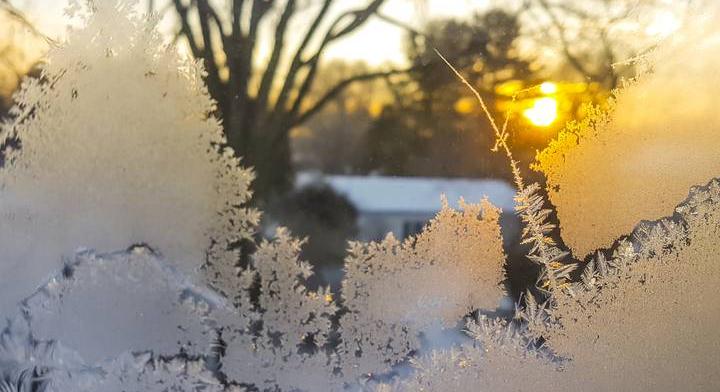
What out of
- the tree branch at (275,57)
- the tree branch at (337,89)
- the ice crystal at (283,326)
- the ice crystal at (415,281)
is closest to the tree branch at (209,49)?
the tree branch at (275,57)

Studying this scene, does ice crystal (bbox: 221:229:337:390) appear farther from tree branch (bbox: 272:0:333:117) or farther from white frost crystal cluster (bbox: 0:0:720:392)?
tree branch (bbox: 272:0:333:117)

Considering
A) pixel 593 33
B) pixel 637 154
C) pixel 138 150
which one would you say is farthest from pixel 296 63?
pixel 637 154

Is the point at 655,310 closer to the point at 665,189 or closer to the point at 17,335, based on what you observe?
the point at 665,189

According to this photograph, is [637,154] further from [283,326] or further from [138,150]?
A: [138,150]

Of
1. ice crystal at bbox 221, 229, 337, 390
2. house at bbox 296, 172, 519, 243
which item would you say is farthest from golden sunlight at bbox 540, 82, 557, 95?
ice crystal at bbox 221, 229, 337, 390

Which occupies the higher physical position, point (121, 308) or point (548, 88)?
point (548, 88)

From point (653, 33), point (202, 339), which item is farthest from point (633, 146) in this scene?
point (202, 339)
